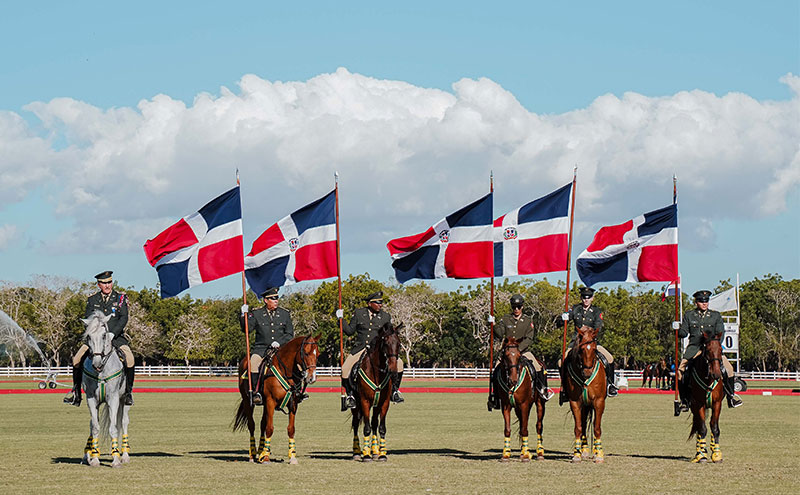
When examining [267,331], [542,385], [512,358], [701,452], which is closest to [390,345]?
[512,358]

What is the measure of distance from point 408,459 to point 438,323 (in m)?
84.9

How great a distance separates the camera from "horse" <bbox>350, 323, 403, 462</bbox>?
61.3 ft

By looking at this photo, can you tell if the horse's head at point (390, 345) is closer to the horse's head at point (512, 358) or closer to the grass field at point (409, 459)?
the grass field at point (409, 459)

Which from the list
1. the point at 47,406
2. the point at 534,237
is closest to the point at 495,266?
the point at 534,237

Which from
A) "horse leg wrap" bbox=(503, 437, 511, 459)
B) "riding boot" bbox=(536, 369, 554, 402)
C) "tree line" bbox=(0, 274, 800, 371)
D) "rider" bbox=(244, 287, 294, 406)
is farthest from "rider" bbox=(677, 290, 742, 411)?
"tree line" bbox=(0, 274, 800, 371)

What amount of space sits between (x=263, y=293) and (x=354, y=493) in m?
6.22

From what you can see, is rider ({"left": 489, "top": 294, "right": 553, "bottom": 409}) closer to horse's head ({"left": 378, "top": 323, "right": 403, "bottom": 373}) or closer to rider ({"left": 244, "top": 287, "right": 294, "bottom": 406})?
horse's head ({"left": 378, "top": 323, "right": 403, "bottom": 373})

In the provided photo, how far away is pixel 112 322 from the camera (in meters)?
18.2

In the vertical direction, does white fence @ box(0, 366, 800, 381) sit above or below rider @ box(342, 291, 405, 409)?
below

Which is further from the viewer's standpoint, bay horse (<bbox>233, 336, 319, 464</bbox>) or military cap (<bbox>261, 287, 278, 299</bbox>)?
military cap (<bbox>261, 287, 278, 299</bbox>)

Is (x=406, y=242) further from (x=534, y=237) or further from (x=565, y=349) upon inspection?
(x=565, y=349)

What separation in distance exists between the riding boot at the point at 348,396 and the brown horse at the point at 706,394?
5.80m

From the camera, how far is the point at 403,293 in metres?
108

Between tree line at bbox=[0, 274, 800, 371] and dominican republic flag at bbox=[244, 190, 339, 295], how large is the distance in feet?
235
